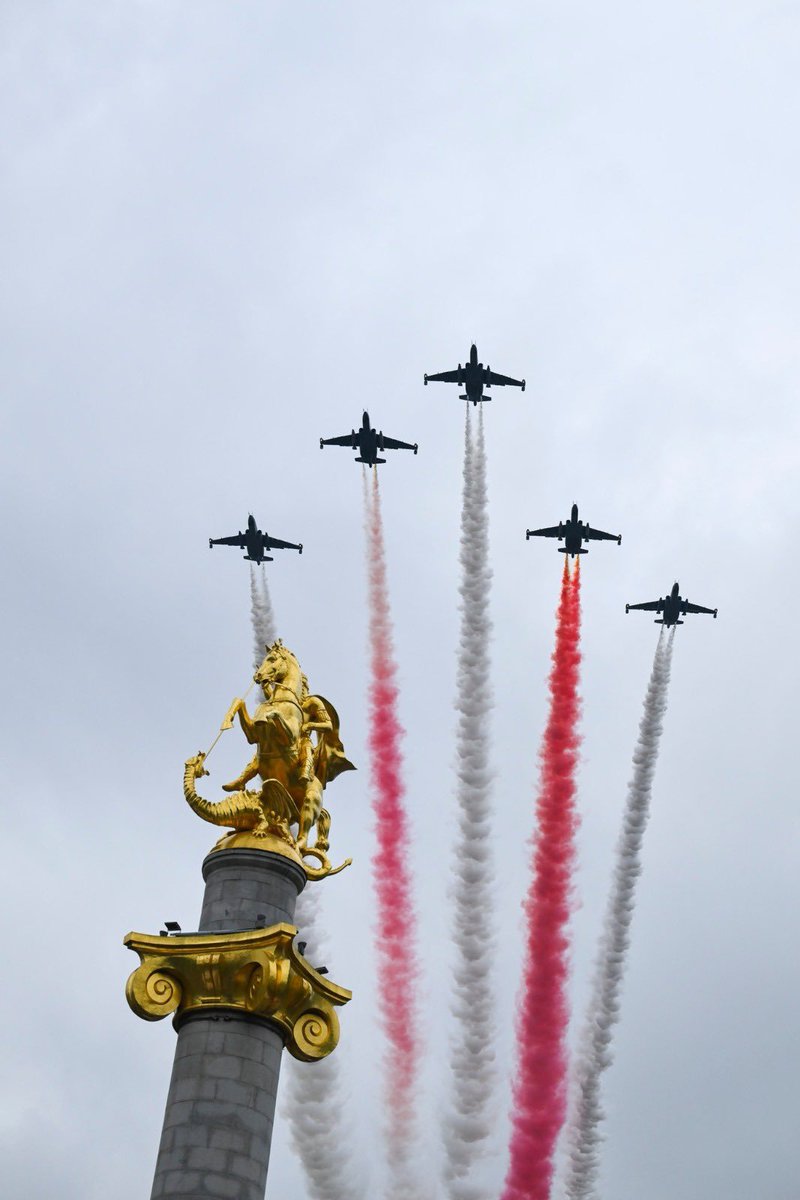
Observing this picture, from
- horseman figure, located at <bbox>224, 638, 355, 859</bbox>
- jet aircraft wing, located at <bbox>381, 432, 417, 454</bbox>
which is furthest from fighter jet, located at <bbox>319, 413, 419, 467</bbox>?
horseman figure, located at <bbox>224, 638, 355, 859</bbox>

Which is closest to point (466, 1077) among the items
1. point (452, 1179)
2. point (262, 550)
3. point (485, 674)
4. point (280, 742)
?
point (452, 1179)

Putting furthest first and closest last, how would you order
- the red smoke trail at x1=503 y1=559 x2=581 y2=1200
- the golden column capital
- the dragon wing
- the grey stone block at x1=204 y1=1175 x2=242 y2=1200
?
the red smoke trail at x1=503 y1=559 x2=581 y2=1200 < the dragon wing < the golden column capital < the grey stone block at x1=204 y1=1175 x2=242 y2=1200

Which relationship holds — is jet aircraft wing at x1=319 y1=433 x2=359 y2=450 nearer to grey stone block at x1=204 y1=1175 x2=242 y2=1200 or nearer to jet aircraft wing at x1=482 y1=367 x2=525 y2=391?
jet aircraft wing at x1=482 y1=367 x2=525 y2=391

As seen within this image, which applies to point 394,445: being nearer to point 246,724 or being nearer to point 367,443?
point 367,443

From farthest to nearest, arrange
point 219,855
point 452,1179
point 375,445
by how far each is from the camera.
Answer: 1. point 375,445
2. point 452,1179
3. point 219,855

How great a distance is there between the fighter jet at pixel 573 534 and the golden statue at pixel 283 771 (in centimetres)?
8051

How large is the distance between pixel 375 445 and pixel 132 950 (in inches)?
3525

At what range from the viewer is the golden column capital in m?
36.0

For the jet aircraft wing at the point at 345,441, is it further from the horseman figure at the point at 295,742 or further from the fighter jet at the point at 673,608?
the horseman figure at the point at 295,742

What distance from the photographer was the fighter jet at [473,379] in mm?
123938

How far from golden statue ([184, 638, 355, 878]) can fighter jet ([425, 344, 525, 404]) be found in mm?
80005

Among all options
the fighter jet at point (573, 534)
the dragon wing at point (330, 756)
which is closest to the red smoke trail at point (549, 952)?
the fighter jet at point (573, 534)

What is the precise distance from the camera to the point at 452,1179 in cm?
9469

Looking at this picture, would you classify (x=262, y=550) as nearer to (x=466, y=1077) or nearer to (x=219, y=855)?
(x=466, y=1077)
